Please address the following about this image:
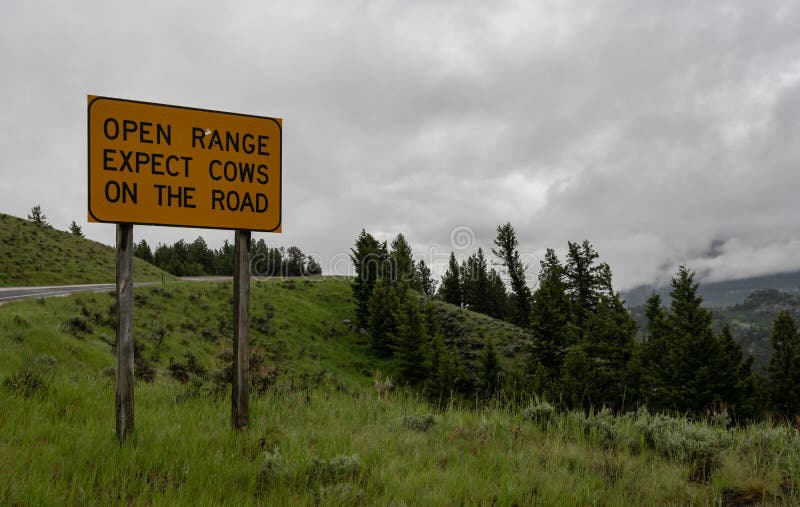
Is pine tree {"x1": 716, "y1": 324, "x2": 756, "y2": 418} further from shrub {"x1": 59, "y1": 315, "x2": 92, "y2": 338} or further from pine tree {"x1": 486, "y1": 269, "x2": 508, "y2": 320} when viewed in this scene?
shrub {"x1": 59, "y1": 315, "x2": 92, "y2": 338}

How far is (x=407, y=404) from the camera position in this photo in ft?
22.5

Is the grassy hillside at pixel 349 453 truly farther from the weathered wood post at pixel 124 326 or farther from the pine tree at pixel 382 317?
the pine tree at pixel 382 317

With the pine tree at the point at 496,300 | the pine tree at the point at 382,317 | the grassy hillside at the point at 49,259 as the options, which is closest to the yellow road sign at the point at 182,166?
the grassy hillside at the point at 49,259

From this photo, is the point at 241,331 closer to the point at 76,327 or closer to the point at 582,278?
the point at 76,327

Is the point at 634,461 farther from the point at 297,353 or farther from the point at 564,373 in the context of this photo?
the point at 297,353

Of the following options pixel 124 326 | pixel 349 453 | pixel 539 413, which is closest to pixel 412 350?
pixel 539 413

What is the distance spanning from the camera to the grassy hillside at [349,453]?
11.3ft

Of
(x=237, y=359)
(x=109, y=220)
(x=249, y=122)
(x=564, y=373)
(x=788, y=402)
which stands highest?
(x=249, y=122)

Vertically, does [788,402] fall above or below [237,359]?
below

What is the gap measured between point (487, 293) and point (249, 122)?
3271 inches

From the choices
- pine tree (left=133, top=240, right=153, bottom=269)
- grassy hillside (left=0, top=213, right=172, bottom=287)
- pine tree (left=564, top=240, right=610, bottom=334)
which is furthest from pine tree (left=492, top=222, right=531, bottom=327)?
pine tree (left=133, top=240, right=153, bottom=269)

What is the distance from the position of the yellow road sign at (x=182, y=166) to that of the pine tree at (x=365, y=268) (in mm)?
56132

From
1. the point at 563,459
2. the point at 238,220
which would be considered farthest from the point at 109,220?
the point at 563,459

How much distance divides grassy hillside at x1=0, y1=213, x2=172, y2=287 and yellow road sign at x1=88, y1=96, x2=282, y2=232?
40094mm
